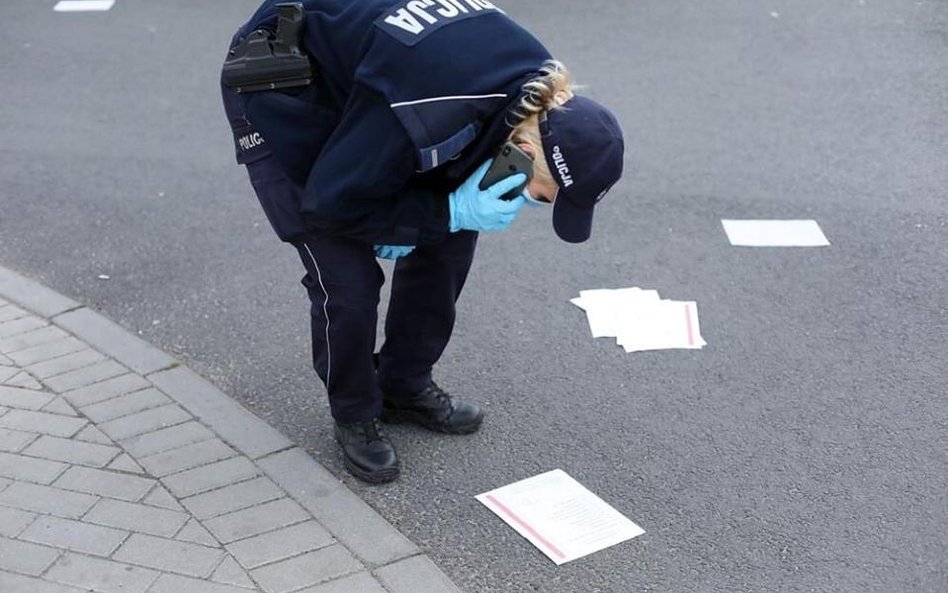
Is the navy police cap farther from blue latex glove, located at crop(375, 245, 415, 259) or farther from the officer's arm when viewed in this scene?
blue latex glove, located at crop(375, 245, 415, 259)

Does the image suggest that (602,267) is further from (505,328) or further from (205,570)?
(205,570)

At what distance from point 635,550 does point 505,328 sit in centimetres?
134

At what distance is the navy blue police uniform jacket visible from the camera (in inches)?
110

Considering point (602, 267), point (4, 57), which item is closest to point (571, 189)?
point (602, 267)

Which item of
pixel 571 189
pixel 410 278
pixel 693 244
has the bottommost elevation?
pixel 693 244

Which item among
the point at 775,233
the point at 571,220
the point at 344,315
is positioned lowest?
the point at 775,233

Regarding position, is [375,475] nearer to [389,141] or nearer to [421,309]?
[421,309]

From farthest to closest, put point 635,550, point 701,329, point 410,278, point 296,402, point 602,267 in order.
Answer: point 602,267
point 701,329
point 296,402
point 410,278
point 635,550

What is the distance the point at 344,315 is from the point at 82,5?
19.8 ft

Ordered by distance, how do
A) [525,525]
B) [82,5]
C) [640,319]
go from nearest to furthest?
[525,525], [640,319], [82,5]

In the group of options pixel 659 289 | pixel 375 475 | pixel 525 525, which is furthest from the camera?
pixel 659 289

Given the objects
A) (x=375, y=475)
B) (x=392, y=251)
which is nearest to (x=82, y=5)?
(x=392, y=251)

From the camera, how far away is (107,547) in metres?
3.02

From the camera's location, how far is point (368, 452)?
341 cm
